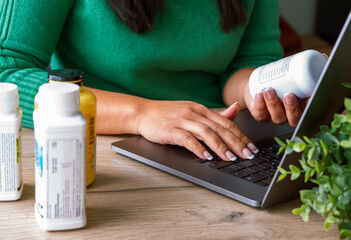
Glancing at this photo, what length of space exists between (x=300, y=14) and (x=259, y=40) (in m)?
2.34

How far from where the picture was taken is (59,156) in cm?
51

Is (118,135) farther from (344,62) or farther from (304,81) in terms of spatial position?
(344,62)

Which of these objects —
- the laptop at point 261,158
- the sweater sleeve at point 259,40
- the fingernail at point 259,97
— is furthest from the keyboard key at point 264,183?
the sweater sleeve at point 259,40

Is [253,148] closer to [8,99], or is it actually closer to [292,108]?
[292,108]

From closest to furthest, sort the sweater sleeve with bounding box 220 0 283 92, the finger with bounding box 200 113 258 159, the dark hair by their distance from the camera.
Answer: the finger with bounding box 200 113 258 159 < the dark hair < the sweater sleeve with bounding box 220 0 283 92

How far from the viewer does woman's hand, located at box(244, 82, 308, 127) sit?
81 centimetres

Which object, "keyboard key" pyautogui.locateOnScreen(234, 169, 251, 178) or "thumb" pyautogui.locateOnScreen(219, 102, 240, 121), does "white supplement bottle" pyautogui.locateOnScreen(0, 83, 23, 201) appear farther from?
"thumb" pyautogui.locateOnScreen(219, 102, 240, 121)

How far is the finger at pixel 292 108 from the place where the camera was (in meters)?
0.79

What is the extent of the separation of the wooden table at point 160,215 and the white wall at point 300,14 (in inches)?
119

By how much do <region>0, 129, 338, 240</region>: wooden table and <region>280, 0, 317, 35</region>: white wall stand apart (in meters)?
3.03

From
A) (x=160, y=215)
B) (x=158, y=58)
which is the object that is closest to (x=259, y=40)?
(x=158, y=58)

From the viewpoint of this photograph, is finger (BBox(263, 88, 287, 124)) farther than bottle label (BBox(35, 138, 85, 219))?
Yes

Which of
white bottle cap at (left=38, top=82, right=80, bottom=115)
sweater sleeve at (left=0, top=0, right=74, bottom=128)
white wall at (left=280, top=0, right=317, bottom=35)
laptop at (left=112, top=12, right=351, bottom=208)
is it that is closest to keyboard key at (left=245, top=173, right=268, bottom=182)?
laptop at (left=112, top=12, right=351, bottom=208)

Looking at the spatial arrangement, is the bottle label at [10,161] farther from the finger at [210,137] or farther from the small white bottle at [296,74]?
the small white bottle at [296,74]
